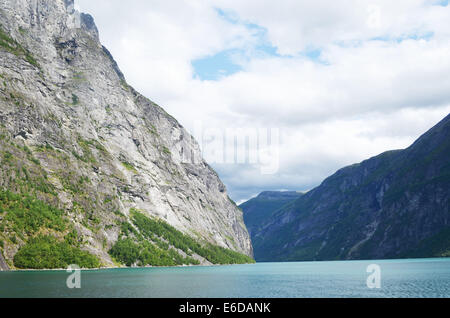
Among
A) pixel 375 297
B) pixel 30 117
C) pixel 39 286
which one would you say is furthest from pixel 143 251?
pixel 375 297

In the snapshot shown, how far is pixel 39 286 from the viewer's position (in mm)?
76312

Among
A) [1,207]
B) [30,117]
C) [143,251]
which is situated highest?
Answer: [30,117]

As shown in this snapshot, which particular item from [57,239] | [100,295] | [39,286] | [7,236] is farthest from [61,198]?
[100,295]

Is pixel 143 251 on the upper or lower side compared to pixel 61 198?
lower

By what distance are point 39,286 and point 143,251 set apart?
118248 millimetres
